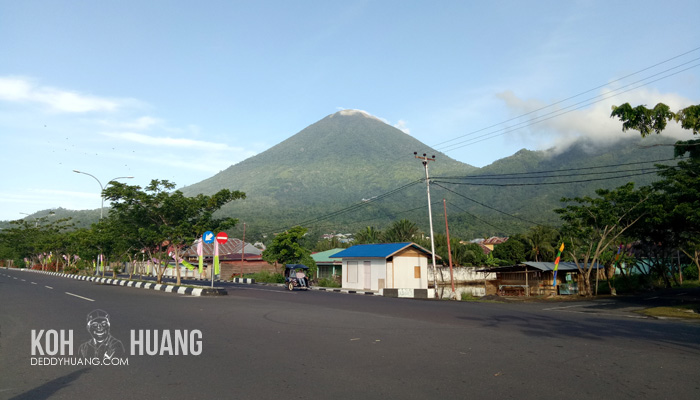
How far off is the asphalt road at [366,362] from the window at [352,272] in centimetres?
2380

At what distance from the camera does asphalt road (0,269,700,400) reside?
5391mm

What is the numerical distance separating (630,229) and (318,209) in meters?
135

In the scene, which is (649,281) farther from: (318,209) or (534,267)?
(318,209)

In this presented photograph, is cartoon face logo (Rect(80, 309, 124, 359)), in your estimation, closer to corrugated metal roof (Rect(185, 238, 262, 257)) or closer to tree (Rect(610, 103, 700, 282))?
tree (Rect(610, 103, 700, 282))

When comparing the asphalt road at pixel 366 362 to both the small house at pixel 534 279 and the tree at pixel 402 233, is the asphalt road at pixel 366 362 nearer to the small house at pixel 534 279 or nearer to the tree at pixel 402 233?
the small house at pixel 534 279

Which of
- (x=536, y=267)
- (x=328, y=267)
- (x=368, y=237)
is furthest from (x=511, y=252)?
(x=536, y=267)

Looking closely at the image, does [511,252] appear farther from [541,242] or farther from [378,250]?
[378,250]

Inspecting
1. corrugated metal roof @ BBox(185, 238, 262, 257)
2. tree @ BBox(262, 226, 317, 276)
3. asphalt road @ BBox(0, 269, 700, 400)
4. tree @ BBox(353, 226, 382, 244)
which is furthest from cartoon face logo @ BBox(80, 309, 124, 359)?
corrugated metal roof @ BBox(185, 238, 262, 257)

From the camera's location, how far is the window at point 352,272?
1408 inches

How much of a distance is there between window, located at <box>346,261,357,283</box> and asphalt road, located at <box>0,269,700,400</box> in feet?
78.1

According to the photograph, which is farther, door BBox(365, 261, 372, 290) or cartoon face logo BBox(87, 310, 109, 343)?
door BBox(365, 261, 372, 290)

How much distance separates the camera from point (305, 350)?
7805mm

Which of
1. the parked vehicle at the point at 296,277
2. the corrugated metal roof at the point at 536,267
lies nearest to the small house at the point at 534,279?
the corrugated metal roof at the point at 536,267

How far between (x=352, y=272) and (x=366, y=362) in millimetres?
29369
